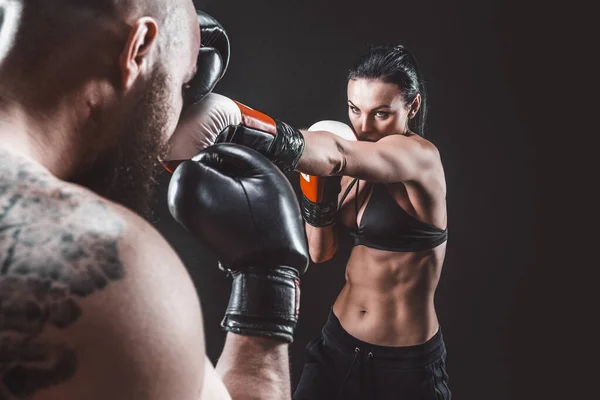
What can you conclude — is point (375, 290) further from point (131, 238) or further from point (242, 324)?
point (131, 238)

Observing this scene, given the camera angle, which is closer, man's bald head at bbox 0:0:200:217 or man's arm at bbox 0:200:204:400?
man's arm at bbox 0:200:204:400

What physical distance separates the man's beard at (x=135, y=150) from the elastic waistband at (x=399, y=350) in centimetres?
133

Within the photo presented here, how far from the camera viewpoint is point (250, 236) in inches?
30.2

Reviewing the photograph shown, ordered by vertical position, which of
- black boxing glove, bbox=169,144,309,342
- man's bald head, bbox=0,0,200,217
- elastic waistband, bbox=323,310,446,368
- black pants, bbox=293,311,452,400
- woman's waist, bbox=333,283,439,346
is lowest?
black pants, bbox=293,311,452,400

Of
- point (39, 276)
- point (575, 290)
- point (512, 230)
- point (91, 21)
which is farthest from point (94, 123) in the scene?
point (575, 290)

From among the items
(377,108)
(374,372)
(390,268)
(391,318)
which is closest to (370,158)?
(377,108)

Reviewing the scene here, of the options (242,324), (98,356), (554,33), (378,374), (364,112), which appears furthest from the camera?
(554,33)

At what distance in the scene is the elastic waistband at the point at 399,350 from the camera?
1901mm

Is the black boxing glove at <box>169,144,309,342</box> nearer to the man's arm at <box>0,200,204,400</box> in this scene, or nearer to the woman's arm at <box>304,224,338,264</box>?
the man's arm at <box>0,200,204,400</box>

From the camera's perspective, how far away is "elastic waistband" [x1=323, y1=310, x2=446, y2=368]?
1.90 metres

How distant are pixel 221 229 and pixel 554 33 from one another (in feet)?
7.48

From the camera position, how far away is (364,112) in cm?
203

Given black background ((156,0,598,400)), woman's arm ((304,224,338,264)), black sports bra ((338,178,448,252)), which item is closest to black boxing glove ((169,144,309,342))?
black sports bra ((338,178,448,252))

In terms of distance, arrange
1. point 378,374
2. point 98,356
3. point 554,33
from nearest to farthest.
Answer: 1. point 98,356
2. point 378,374
3. point 554,33
